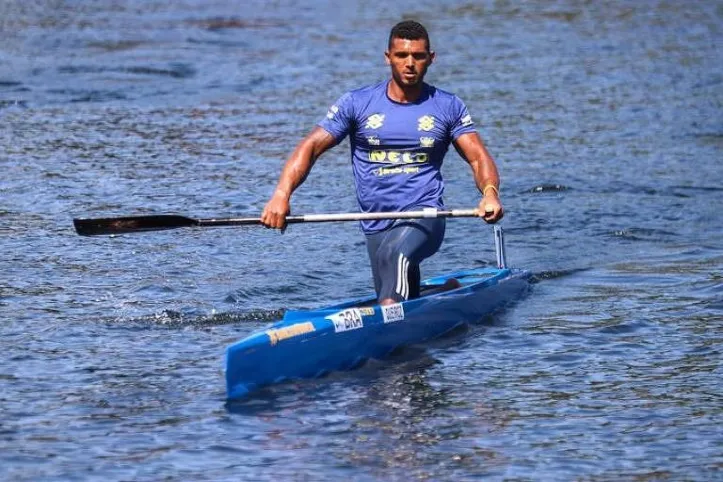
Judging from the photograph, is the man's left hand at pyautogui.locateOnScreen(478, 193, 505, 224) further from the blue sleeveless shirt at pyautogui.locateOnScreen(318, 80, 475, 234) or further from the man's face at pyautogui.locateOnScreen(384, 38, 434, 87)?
the man's face at pyautogui.locateOnScreen(384, 38, 434, 87)

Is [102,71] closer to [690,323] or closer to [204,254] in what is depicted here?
[204,254]

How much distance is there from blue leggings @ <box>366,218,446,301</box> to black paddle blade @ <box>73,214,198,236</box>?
54.5 inches

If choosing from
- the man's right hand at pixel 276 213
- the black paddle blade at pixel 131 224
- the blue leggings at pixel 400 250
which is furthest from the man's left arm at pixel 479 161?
the black paddle blade at pixel 131 224

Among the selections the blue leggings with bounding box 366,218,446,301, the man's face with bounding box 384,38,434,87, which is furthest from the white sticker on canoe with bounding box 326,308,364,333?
the man's face with bounding box 384,38,434,87

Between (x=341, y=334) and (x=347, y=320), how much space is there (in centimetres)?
13

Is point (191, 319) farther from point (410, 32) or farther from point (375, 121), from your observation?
point (410, 32)

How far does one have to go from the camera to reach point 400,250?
10.7 metres

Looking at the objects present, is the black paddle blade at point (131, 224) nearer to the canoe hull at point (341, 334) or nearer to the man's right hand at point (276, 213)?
the man's right hand at point (276, 213)

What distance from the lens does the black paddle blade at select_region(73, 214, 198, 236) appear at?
430 inches

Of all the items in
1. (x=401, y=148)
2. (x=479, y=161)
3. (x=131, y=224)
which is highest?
(x=401, y=148)

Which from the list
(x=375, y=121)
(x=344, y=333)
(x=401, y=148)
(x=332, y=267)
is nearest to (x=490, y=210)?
(x=401, y=148)

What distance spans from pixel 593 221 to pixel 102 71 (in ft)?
45.0

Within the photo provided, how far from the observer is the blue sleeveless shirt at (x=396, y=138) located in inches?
416

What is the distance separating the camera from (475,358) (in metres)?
11.0
